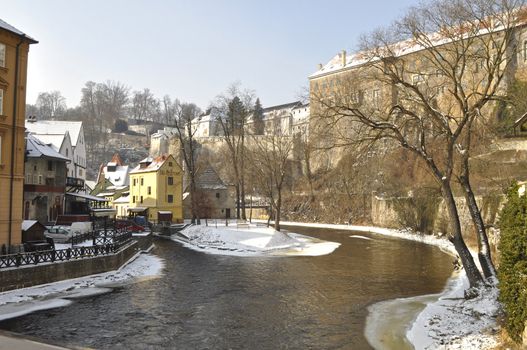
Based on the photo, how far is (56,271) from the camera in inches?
802

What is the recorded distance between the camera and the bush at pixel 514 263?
33.3 feet

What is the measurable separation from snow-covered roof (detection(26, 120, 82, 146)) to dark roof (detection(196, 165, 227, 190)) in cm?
1780

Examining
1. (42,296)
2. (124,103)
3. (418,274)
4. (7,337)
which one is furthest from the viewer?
(124,103)

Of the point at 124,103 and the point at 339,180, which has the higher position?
the point at 124,103

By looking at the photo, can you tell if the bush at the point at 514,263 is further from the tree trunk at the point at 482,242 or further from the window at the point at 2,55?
the window at the point at 2,55

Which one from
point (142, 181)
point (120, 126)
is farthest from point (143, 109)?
point (142, 181)

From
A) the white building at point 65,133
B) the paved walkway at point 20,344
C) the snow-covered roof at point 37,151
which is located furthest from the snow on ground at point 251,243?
the paved walkway at point 20,344

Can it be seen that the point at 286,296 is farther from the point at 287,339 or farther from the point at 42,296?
the point at 42,296

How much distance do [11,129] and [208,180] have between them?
144ft

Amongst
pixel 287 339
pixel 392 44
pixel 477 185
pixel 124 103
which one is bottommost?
pixel 287 339

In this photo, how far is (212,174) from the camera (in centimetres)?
6756

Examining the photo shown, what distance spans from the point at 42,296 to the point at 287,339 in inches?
439

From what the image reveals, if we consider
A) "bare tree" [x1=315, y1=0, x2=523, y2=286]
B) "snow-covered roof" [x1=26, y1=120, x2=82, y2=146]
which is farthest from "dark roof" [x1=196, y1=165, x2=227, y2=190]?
"bare tree" [x1=315, y1=0, x2=523, y2=286]

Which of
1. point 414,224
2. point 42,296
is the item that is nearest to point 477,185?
point 414,224
